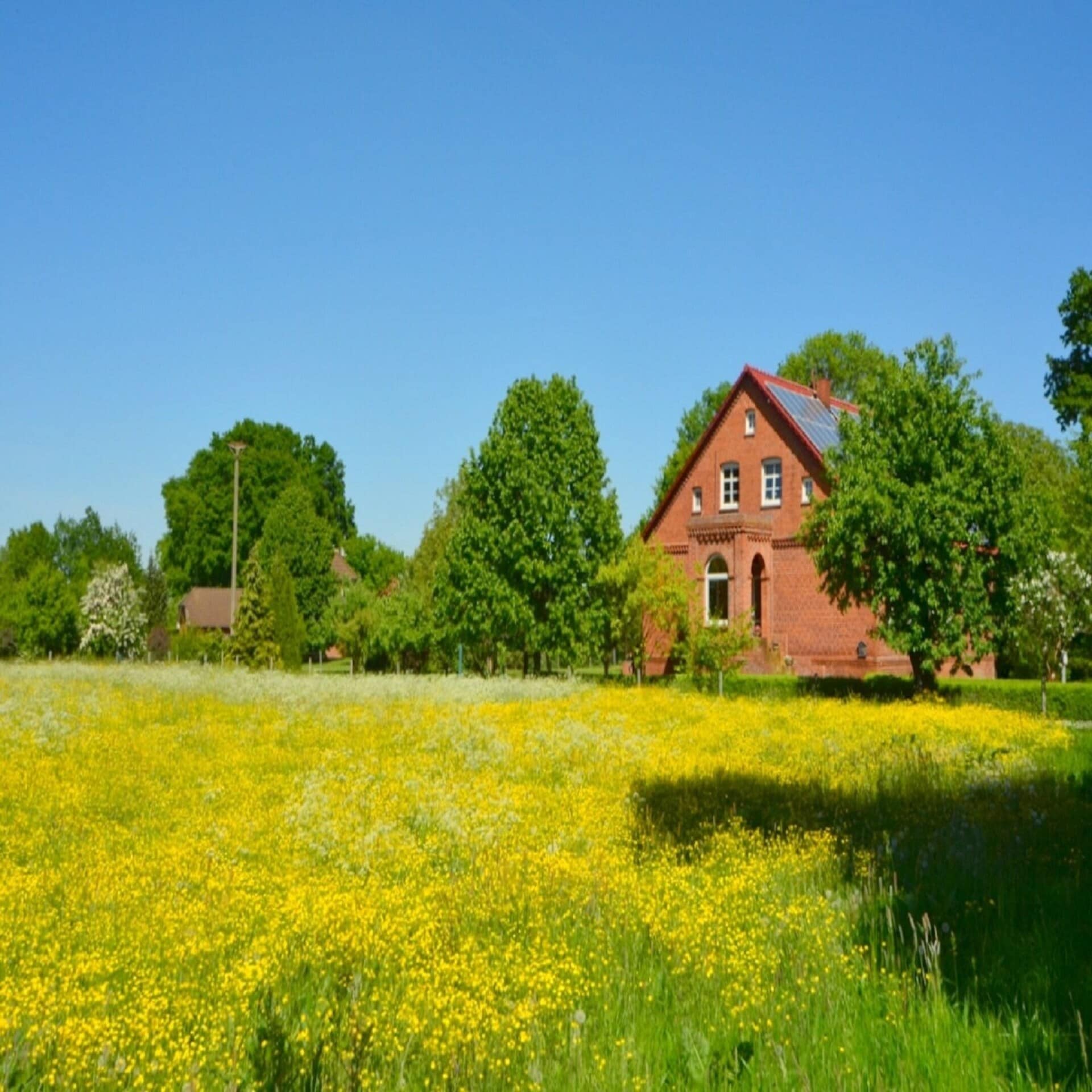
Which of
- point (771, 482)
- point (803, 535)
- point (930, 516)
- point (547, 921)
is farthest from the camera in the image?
point (771, 482)

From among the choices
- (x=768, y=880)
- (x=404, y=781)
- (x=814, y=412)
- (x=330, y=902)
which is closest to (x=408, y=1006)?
(x=330, y=902)

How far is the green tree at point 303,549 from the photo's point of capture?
7225 cm

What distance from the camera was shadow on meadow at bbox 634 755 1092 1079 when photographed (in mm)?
5527

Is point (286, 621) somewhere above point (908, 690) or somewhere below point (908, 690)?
above

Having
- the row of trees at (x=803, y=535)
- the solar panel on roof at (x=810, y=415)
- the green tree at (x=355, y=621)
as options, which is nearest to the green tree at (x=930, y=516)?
the row of trees at (x=803, y=535)

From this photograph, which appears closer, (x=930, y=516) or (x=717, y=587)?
(x=930, y=516)

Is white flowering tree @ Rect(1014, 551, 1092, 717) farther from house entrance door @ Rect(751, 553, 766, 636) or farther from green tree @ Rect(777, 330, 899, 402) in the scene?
green tree @ Rect(777, 330, 899, 402)

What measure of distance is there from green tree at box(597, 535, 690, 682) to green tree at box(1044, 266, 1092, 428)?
56.9ft

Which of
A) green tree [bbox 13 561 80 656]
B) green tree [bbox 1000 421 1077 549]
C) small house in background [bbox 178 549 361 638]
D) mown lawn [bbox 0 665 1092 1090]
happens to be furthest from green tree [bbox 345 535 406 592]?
mown lawn [bbox 0 665 1092 1090]

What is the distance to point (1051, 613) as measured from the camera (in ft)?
93.3

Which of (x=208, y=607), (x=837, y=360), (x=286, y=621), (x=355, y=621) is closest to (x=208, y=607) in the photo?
(x=208, y=607)

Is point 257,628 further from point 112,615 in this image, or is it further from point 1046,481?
point 1046,481

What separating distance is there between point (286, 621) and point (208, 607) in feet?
126

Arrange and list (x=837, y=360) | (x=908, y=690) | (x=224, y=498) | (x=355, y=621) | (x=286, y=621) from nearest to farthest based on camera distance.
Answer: (x=908, y=690) < (x=355, y=621) < (x=286, y=621) < (x=837, y=360) < (x=224, y=498)
